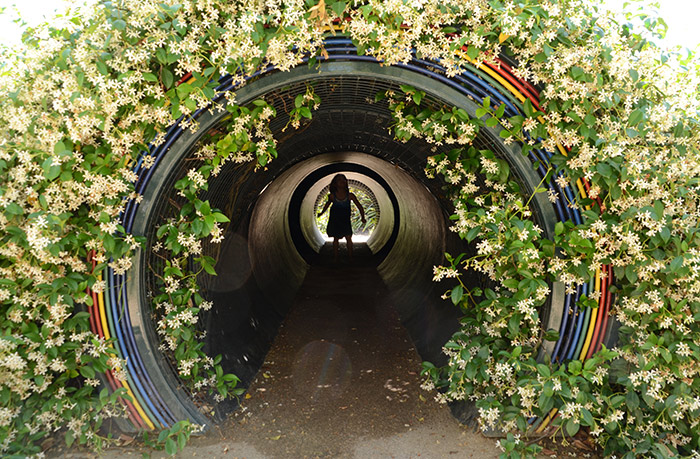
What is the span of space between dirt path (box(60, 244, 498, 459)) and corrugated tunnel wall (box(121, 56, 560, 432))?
27 centimetres

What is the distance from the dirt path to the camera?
4.01m

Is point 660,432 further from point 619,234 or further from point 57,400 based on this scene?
point 57,400

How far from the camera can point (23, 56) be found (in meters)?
3.33

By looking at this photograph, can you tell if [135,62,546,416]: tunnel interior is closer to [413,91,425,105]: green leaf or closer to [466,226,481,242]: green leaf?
[413,91,425,105]: green leaf

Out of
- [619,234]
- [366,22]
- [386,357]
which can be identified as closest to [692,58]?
[619,234]

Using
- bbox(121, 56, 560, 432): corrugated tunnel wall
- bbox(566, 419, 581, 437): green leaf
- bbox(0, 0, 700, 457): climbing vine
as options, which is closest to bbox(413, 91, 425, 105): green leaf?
bbox(121, 56, 560, 432): corrugated tunnel wall

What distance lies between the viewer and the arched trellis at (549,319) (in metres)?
3.38

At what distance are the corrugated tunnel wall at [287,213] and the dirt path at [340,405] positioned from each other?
0.89ft

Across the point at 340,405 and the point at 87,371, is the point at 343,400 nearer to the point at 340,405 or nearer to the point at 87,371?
the point at 340,405

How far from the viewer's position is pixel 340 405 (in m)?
4.85

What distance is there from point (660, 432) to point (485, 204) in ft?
6.43

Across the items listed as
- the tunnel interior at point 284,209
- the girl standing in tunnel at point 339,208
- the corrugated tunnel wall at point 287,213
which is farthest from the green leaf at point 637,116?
the girl standing in tunnel at point 339,208

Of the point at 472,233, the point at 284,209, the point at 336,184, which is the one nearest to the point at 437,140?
the point at 472,233

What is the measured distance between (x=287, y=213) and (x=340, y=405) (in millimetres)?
7650
